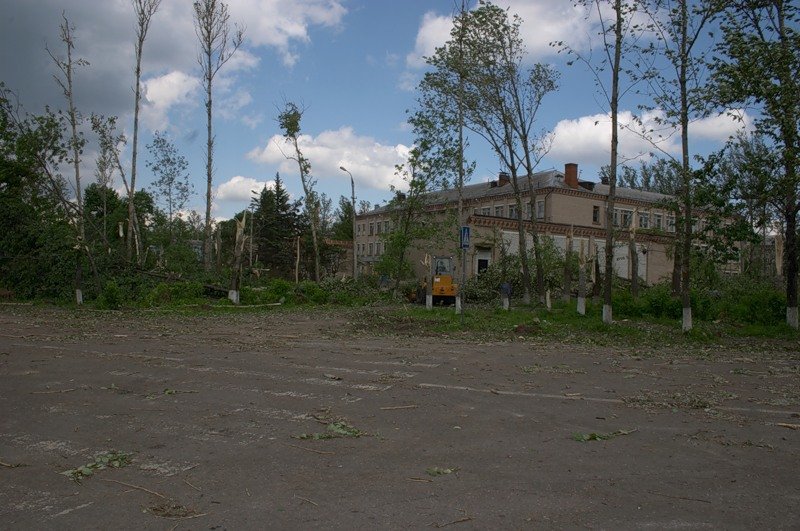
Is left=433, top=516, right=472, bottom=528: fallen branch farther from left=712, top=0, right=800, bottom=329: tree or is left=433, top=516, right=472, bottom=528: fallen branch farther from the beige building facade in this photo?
the beige building facade

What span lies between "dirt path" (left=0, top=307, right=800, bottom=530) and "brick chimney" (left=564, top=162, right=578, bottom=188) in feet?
170

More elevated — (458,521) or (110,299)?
(110,299)

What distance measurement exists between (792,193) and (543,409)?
12.7 meters

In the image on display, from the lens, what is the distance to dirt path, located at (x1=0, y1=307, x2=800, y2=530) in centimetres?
473

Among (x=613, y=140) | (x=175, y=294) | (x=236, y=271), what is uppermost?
(x=613, y=140)

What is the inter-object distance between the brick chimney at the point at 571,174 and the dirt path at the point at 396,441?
5172 cm

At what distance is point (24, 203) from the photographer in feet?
111

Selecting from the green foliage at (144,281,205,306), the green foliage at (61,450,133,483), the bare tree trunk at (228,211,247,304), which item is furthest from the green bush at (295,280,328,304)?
the green foliage at (61,450,133,483)

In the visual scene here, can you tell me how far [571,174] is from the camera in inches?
2473

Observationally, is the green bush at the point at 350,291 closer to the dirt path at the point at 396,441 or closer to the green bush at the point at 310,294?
the green bush at the point at 310,294

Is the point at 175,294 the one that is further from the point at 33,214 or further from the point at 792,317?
the point at 792,317

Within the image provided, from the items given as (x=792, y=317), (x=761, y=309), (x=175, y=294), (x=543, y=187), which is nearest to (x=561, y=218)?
(x=543, y=187)

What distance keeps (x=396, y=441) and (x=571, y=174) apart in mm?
59789

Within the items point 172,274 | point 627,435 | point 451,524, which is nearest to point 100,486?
point 451,524
